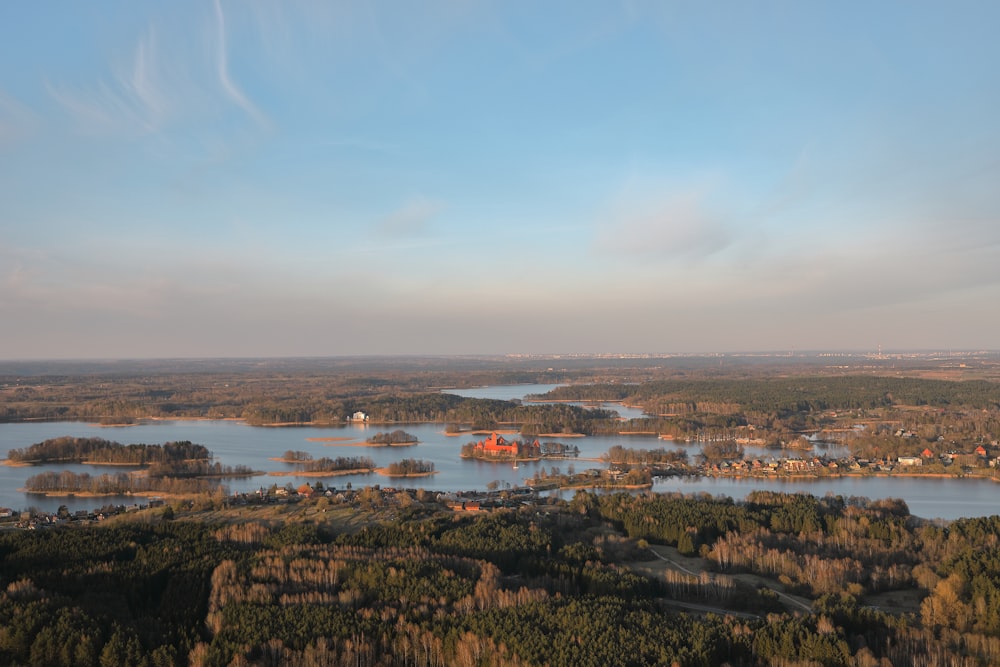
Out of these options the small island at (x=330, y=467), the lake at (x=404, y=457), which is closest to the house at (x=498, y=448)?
the lake at (x=404, y=457)

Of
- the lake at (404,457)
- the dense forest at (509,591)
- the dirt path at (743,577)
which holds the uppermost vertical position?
the dense forest at (509,591)

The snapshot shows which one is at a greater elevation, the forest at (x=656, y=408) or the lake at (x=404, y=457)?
the forest at (x=656, y=408)

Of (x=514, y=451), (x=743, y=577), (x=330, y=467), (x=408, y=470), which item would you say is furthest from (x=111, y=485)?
(x=743, y=577)

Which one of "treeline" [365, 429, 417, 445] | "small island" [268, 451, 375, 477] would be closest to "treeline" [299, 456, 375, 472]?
"small island" [268, 451, 375, 477]

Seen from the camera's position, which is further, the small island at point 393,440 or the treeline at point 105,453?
the small island at point 393,440

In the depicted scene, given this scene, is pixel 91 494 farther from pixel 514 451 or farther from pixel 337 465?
pixel 514 451

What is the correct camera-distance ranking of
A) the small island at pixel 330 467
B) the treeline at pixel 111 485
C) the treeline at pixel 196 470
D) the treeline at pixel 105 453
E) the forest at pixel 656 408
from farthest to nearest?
the forest at pixel 656 408 < the treeline at pixel 105 453 < the small island at pixel 330 467 < the treeline at pixel 196 470 < the treeline at pixel 111 485

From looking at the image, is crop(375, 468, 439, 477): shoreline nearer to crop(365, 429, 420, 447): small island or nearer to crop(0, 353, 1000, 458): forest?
crop(365, 429, 420, 447): small island

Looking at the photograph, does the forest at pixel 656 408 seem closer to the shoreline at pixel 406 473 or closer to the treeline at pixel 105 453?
the shoreline at pixel 406 473

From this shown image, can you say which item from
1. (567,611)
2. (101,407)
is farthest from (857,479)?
(101,407)
